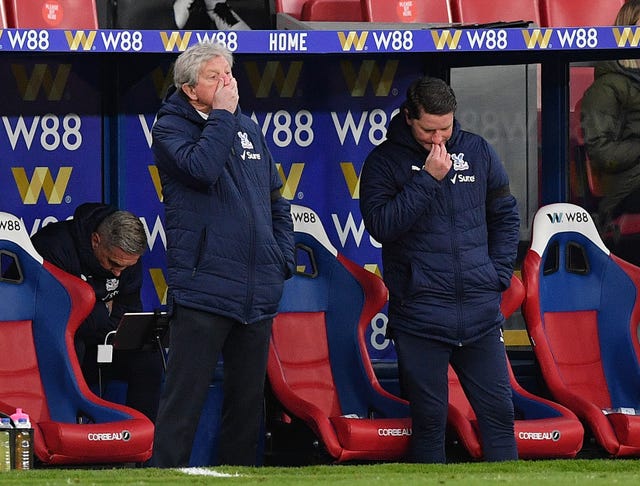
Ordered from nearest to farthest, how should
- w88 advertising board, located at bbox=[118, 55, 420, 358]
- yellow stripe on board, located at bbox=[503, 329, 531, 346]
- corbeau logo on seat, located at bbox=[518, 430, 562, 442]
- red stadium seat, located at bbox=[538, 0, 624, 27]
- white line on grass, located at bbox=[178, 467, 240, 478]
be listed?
white line on grass, located at bbox=[178, 467, 240, 478] < corbeau logo on seat, located at bbox=[518, 430, 562, 442] < w88 advertising board, located at bbox=[118, 55, 420, 358] < yellow stripe on board, located at bbox=[503, 329, 531, 346] < red stadium seat, located at bbox=[538, 0, 624, 27]

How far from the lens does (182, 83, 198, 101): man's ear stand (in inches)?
244

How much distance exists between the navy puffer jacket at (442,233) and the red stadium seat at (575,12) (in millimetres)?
3482

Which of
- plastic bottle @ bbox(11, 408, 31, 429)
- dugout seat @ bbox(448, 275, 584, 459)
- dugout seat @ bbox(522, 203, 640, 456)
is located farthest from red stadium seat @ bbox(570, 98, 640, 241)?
plastic bottle @ bbox(11, 408, 31, 429)

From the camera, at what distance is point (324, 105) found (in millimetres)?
8125

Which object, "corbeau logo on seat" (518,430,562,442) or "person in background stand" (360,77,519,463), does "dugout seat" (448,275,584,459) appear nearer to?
"corbeau logo on seat" (518,430,562,442)

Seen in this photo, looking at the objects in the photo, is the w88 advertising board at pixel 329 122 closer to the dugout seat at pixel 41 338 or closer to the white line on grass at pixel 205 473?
the dugout seat at pixel 41 338

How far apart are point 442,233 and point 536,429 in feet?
3.65

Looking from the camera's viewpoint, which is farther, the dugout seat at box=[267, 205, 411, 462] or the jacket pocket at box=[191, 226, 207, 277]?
the dugout seat at box=[267, 205, 411, 462]

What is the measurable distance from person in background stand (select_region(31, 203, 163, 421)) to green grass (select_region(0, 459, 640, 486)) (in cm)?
163

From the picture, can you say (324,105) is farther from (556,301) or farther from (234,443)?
(234,443)

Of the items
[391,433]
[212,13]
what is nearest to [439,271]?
[391,433]

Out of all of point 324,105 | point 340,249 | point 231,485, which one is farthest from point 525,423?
point 231,485

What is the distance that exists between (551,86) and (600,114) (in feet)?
1.13

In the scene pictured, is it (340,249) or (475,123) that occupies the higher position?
(475,123)
